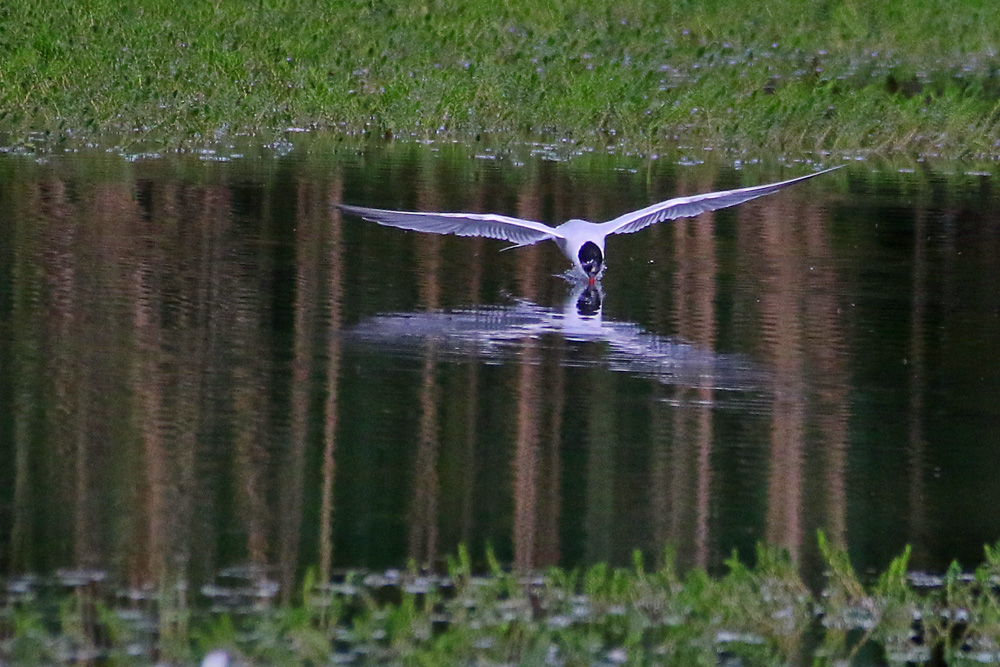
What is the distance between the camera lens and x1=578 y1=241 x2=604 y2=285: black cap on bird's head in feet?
34.0

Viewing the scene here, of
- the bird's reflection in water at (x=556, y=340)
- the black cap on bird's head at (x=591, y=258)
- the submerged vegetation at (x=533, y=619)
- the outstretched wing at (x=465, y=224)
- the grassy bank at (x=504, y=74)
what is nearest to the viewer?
the submerged vegetation at (x=533, y=619)

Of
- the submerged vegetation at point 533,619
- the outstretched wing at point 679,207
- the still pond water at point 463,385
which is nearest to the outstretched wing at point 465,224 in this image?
the still pond water at point 463,385

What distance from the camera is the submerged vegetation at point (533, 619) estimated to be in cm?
498

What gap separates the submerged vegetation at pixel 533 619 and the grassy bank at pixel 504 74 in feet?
34.0

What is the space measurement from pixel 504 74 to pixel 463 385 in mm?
11722

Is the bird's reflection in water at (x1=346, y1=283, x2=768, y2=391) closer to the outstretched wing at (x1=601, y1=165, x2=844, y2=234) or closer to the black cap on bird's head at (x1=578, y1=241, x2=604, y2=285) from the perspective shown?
the black cap on bird's head at (x1=578, y1=241, x2=604, y2=285)

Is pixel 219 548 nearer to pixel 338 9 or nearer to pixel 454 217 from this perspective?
pixel 454 217

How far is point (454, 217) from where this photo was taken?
1020cm

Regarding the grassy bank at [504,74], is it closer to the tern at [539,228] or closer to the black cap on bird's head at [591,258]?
the tern at [539,228]

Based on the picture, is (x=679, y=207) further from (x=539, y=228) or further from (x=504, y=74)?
(x=504, y=74)

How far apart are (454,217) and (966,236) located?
173 inches

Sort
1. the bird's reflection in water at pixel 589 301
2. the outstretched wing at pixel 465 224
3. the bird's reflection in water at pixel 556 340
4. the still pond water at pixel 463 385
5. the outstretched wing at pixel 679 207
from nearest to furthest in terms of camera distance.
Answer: the still pond water at pixel 463 385, the bird's reflection in water at pixel 556 340, the bird's reflection in water at pixel 589 301, the outstretched wing at pixel 465 224, the outstretched wing at pixel 679 207

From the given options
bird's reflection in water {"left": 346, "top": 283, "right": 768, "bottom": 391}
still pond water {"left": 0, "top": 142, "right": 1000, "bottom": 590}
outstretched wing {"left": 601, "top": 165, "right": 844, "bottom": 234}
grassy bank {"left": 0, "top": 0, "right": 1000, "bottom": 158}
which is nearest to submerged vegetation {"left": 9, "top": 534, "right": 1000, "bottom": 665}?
still pond water {"left": 0, "top": 142, "right": 1000, "bottom": 590}

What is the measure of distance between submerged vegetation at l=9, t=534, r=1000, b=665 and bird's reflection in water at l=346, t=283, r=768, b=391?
8.72ft
